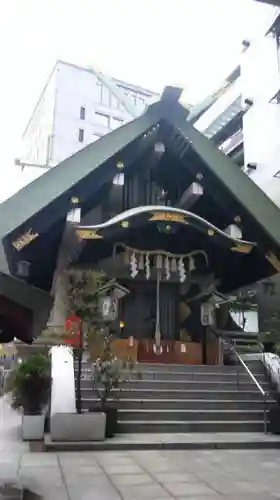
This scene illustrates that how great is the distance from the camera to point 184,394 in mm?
10398

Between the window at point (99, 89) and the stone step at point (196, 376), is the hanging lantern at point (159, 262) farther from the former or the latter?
the window at point (99, 89)

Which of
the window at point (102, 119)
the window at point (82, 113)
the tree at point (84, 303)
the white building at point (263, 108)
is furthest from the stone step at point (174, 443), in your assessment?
the window at point (102, 119)

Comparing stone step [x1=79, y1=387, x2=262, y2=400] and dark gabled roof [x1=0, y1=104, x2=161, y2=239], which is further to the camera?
dark gabled roof [x1=0, y1=104, x2=161, y2=239]

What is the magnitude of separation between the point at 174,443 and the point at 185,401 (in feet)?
7.51

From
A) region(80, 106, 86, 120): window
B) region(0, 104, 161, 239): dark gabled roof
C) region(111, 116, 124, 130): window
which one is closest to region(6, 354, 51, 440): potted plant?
region(0, 104, 161, 239): dark gabled roof

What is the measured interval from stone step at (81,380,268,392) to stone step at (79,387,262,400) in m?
0.15

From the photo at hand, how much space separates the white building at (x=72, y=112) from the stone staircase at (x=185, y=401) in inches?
1072

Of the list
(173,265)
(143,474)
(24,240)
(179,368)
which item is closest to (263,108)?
(173,265)

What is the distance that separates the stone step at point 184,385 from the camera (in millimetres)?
10345

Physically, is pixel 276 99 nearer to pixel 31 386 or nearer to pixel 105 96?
pixel 31 386

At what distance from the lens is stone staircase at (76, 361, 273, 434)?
30.3ft

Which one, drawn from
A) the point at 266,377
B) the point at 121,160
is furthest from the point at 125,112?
the point at 266,377

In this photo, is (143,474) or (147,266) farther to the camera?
(147,266)

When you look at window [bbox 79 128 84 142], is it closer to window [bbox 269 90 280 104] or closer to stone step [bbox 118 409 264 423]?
window [bbox 269 90 280 104]
